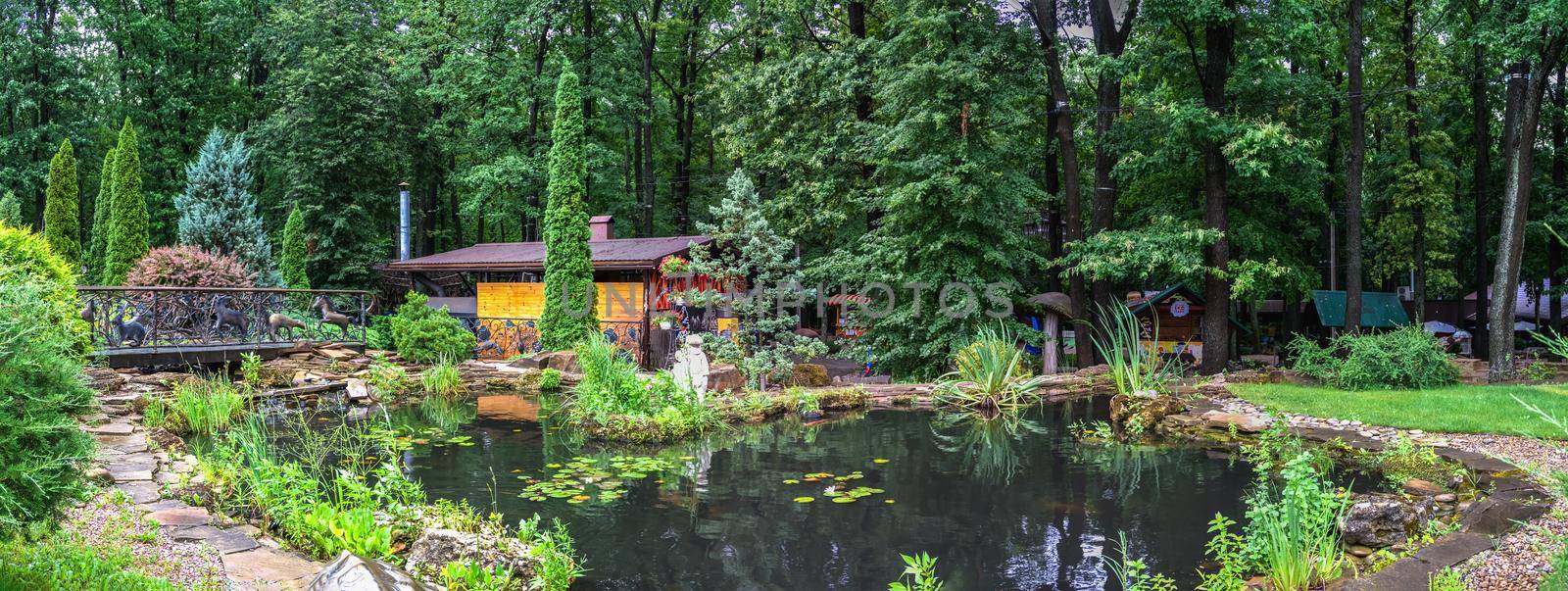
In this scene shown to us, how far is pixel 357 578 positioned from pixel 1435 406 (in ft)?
32.5

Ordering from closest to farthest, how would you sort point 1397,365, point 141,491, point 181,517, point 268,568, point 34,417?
point 34,417 < point 268,568 < point 181,517 < point 141,491 < point 1397,365

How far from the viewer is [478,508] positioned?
20.0ft

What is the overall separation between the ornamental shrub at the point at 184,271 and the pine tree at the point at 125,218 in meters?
5.41

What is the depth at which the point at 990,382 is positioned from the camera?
11523 mm

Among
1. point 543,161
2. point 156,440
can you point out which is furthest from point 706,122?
point 156,440

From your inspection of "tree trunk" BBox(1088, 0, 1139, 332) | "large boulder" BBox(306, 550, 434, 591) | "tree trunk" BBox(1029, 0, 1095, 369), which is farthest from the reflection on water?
"tree trunk" BBox(1088, 0, 1139, 332)

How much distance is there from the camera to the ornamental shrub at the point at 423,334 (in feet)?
46.3

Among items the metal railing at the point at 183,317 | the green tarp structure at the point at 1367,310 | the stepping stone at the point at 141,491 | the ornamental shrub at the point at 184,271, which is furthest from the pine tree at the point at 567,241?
the green tarp structure at the point at 1367,310

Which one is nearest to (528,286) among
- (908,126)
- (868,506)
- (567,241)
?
(567,241)

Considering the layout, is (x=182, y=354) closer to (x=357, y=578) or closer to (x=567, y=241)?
(x=567, y=241)

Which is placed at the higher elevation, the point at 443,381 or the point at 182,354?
the point at 182,354

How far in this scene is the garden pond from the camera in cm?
513

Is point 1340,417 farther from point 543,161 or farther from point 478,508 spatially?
point 543,161

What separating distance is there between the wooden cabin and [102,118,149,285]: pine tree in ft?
16.4
